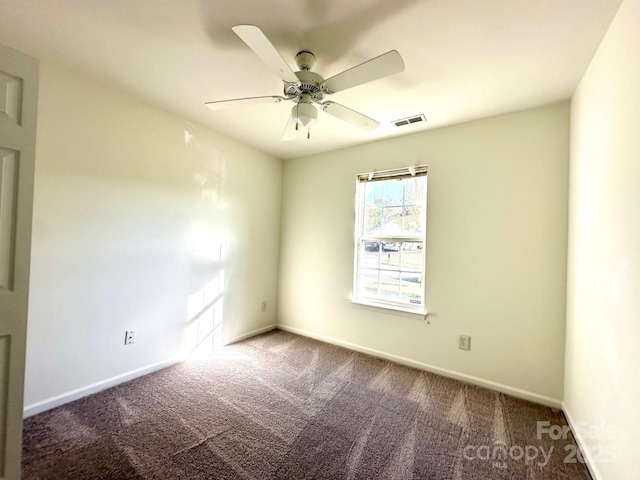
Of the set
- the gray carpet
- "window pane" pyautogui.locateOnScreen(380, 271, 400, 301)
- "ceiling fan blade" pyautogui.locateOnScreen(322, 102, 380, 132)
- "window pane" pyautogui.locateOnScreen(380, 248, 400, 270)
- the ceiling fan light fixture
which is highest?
"ceiling fan blade" pyautogui.locateOnScreen(322, 102, 380, 132)

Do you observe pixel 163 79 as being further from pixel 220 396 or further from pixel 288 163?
pixel 220 396

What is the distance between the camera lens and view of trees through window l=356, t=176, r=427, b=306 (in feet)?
8.99

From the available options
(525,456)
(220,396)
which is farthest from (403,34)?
(220,396)

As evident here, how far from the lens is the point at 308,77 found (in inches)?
61.6

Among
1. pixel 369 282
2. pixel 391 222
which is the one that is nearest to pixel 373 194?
pixel 391 222

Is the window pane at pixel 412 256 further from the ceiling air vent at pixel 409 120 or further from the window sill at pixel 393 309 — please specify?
the ceiling air vent at pixel 409 120

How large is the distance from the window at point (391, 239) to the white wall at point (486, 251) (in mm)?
101

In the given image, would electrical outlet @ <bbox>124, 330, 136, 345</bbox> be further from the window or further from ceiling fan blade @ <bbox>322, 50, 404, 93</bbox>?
ceiling fan blade @ <bbox>322, 50, 404, 93</bbox>

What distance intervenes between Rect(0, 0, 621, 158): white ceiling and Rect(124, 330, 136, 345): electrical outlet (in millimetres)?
1939

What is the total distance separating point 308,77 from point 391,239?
1.83 meters

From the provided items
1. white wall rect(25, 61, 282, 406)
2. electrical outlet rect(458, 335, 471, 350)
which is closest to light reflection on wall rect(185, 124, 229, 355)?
white wall rect(25, 61, 282, 406)

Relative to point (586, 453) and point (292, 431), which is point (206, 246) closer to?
point (292, 431)

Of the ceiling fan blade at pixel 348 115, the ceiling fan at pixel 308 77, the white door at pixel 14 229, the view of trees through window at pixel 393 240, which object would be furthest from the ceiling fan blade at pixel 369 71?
the view of trees through window at pixel 393 240

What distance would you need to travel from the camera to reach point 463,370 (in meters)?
2.39
